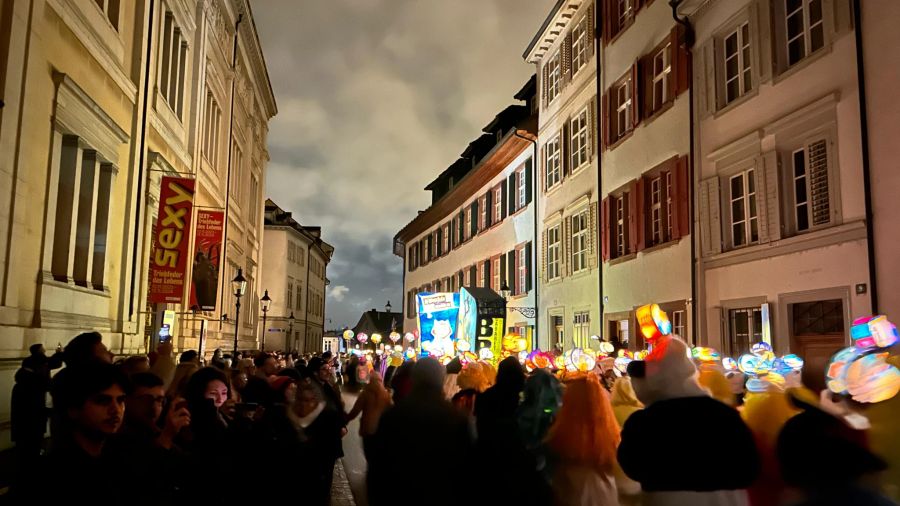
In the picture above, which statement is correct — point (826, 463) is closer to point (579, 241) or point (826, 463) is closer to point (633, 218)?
point (633, 218)

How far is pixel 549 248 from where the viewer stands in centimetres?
2606

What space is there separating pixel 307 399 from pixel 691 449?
142 inches

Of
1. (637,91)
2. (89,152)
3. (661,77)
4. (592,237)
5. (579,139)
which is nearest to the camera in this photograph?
(89,152)

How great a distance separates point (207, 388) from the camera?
5.67 metres

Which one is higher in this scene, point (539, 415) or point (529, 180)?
point (529, 180)

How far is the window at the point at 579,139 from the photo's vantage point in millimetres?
23141

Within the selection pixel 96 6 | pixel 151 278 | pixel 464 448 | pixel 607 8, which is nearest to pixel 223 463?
pixel 464 448

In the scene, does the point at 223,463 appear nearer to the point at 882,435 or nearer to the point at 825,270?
the point at 882,435

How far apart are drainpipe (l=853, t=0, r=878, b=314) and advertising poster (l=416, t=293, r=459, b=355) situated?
43.3 ft

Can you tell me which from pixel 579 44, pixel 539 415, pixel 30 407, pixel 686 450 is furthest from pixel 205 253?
pixel 686 450

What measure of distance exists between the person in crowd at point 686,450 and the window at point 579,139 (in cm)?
1914

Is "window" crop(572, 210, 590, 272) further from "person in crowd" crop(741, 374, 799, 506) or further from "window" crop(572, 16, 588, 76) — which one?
"person in crowd" crop(741, 374, 799, 506)

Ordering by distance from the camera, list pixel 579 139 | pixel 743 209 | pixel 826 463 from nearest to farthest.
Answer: pixel 826 463
pixel 743 209
pixel 579 139

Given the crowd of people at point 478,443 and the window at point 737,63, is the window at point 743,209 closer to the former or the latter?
the window at point 737,63
